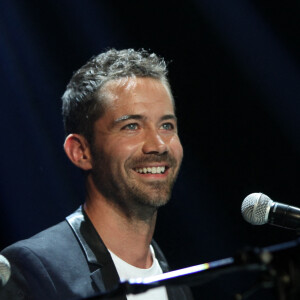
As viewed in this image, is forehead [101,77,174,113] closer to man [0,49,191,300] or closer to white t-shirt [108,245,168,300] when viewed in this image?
man [0,49,191,300]

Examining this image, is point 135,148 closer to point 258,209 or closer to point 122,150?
point 122,150

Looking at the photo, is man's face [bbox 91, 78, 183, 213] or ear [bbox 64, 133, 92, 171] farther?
ear [bbox 64, 133, 92, 171]

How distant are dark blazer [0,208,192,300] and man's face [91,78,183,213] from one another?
10.9 inches

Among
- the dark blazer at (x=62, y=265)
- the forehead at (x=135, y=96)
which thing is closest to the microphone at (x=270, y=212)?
the dark blazer at (x=62, y=265)

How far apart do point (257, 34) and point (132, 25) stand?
93 cm

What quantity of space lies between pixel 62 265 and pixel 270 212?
3.59 feet

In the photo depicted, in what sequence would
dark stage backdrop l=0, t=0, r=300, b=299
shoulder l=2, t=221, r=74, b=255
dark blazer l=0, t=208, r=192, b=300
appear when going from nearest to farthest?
1. dark blazer l=0, t=208, r=192, b=300
2. shoulder l=2, t=221, r=74, b=255
3. dark stage backdrop l=0, t=0, r=300, b=299

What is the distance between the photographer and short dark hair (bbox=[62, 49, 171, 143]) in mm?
3234

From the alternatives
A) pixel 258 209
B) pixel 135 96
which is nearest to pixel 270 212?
pixel 258 209

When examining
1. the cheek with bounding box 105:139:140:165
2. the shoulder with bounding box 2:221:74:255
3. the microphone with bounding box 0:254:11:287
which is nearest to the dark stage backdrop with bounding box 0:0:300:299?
the shoulder with bounding box 2:221:74:255

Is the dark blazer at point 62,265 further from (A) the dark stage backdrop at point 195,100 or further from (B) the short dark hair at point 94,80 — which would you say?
(A) the dark stage backdrop at point 195,100

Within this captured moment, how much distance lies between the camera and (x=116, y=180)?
306 cm

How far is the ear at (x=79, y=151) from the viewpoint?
3227 millimetres

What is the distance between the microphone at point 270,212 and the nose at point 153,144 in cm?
71
